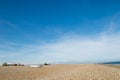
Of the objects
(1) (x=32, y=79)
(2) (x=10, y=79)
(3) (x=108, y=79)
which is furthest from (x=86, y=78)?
(2) (x=10, y=79)

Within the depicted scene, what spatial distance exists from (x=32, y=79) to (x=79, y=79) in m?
4.88

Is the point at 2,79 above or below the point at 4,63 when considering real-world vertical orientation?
below

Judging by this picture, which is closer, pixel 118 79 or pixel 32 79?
pixel 118 79

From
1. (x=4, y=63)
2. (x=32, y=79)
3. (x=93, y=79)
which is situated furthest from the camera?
(x=4, y=63)

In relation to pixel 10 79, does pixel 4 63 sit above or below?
above

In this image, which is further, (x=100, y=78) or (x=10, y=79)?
(x=10, y=79)

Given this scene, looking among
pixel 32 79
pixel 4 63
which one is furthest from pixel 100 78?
pixel 4 63

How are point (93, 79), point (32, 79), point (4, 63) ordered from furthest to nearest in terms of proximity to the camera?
point (4, 63) < point (32, 79) < point (93, 79)

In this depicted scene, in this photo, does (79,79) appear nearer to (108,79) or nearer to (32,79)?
(108,79)

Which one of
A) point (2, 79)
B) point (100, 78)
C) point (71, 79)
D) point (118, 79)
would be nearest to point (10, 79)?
point (2, 79)

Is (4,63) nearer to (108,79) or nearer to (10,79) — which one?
(10,79)

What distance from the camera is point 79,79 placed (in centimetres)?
1773

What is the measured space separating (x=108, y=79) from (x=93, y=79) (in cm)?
136

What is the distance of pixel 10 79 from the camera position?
64.4 feet
